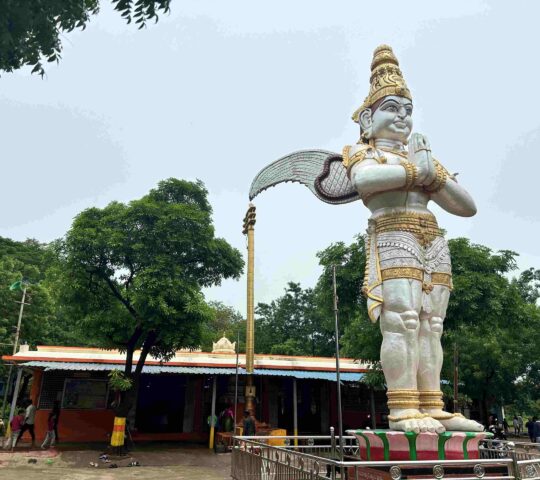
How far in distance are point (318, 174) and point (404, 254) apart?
95.9 inches

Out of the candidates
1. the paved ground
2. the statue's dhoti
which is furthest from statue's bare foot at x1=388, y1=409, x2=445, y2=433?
the paved ground

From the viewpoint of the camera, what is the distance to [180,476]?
879 centimetres

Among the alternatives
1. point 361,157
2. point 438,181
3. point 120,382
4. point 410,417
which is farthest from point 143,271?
point 410,417

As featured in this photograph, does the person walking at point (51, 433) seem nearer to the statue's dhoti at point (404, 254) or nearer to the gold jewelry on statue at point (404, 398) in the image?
the statue's dhoti at point (404, 254)

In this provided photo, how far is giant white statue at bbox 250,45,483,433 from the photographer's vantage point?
5.37 metres

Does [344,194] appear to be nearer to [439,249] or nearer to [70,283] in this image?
[439,249]

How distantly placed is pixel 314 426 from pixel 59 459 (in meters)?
9.52

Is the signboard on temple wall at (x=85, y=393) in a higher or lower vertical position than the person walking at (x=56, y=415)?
higher

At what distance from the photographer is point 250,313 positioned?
511 inches

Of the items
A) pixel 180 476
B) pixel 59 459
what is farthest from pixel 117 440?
pixel 180 476

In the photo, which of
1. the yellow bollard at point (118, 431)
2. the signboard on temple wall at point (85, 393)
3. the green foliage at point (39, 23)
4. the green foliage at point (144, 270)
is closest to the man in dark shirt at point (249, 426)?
the green foliage at point (144, 270)

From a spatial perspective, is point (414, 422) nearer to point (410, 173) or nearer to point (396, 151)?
point (410, 173)

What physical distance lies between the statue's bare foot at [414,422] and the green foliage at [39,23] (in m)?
4.44

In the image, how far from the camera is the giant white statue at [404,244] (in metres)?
5.37
